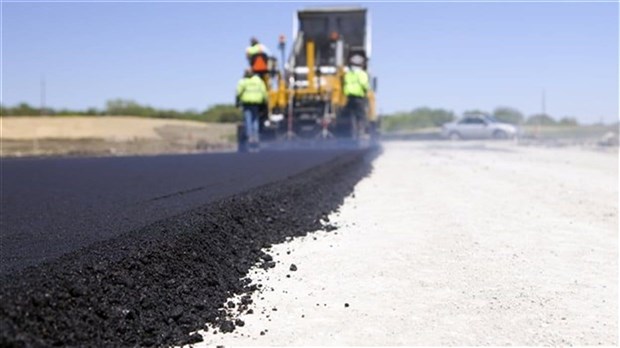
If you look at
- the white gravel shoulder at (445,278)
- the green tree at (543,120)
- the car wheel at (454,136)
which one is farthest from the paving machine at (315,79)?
the green tree at (543,120)

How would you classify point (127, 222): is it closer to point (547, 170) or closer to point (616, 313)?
point (616, 313)

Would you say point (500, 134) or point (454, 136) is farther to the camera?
point (454, 136)

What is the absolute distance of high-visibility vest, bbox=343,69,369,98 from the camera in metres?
22.6

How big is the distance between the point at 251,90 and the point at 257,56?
97 centimetres

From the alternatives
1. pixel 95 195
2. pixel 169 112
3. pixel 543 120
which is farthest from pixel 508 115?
pixel 95 195

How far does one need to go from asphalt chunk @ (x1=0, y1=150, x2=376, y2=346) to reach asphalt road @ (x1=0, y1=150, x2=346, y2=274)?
39 cm

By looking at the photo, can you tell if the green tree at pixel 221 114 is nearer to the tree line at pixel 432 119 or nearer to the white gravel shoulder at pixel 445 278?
the tree line at pixel 432 119

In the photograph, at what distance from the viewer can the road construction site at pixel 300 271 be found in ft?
13.3

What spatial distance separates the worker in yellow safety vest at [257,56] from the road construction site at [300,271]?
1201cm

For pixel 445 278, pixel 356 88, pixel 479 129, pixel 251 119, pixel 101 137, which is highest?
pixel 356 88

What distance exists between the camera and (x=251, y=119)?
22.4 meters

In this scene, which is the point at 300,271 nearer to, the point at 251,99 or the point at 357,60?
the point at 251,99

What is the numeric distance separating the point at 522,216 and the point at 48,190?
5.40 metres

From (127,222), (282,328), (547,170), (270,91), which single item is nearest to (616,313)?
(282,328)
